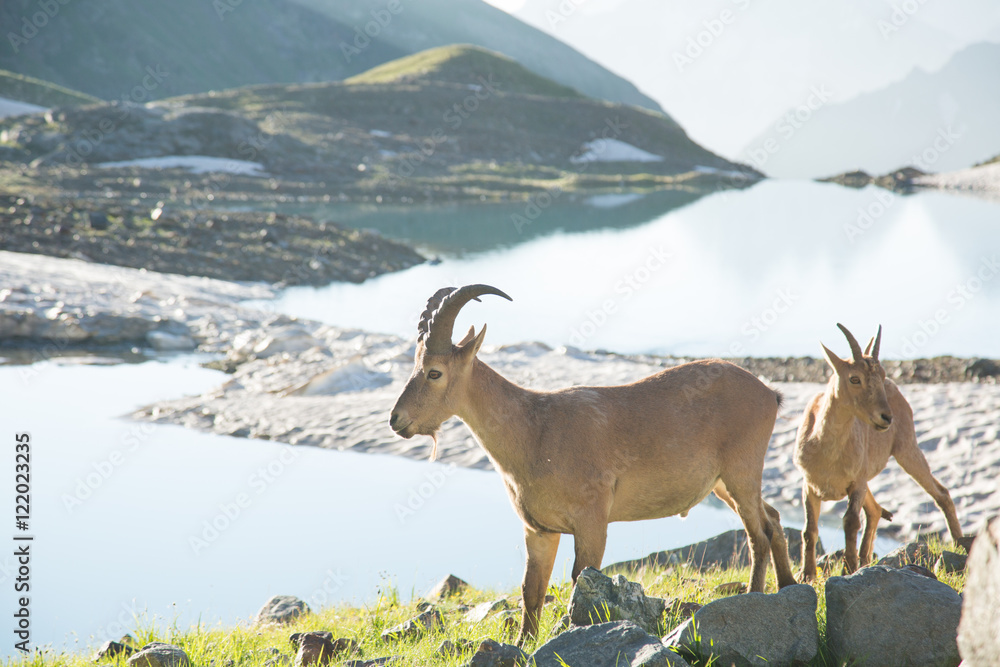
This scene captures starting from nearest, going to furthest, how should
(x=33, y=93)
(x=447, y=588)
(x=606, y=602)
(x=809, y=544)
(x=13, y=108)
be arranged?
(x=606, y=602) → (x=809, y=544) → (x=447, y=588) → (x=13, y=108) → (x=33, y=93)

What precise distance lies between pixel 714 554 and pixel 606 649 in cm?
593

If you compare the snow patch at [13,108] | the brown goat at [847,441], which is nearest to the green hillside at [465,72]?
the snow patch at [13,108]

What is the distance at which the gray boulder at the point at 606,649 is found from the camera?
4.79 meters

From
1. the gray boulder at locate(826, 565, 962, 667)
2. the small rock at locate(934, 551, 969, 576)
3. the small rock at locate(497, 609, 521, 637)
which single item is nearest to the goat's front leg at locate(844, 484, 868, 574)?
the small rock at locate(934, 551, 969, 576)

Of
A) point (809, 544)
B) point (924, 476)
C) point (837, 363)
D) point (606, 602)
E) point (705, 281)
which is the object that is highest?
point (705, 281)

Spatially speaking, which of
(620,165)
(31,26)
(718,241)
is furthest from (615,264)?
(31,26)

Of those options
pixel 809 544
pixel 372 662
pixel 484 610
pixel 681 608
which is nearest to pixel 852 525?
pixel 809 544

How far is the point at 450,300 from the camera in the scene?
6.27 metres

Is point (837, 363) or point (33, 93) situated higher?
point (33, 93)

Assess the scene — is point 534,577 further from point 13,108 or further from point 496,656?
point 13,108

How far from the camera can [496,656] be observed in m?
5.41

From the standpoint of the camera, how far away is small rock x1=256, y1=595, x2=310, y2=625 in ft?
28.1

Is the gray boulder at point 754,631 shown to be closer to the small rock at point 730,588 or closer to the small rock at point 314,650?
the small rock at point 730,588

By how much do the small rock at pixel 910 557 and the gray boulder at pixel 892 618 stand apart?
7.69ft
